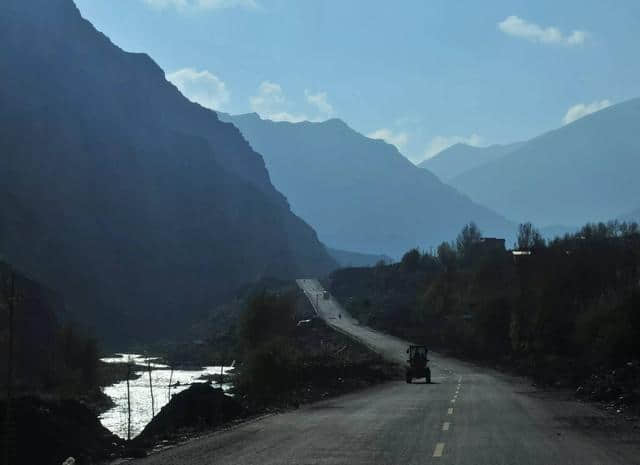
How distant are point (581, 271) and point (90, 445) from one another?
66316 millimetres

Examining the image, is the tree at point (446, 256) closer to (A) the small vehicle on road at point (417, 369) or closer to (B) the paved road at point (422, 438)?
(A) the small vehicle on road at point (417, 369)

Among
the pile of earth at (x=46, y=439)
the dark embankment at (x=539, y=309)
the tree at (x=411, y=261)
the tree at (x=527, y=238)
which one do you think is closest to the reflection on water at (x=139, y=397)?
the pile of earth at (x=46, y=439)

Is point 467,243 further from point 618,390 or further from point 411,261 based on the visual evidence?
point 618,390

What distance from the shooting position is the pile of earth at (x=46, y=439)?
1793 cm

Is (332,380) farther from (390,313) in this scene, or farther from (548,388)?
(390,313)

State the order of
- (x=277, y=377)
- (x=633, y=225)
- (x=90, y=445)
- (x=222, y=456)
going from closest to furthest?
(x=222, y=456) < (x=90, y=445) < (x=277, y=377) < (x=633, y=225)

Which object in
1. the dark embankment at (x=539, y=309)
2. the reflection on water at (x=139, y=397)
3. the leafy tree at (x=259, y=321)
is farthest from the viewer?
the leafy tree at (x=259, y=321)

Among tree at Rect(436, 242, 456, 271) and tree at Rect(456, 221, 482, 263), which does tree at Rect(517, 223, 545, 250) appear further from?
tree at Rect(436, 242, 456, 271)

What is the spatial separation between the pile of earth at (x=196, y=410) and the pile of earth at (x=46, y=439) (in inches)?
149

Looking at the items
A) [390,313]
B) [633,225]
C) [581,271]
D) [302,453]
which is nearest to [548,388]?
[302,453]

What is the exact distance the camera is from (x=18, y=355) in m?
83.4

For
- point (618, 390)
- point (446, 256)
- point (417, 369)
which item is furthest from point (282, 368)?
point (446, 256)

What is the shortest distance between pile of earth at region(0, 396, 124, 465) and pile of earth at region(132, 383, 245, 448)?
3778mm

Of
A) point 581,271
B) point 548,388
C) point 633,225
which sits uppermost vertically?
point 633,225
